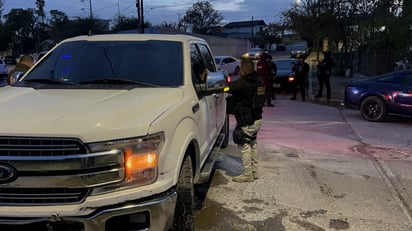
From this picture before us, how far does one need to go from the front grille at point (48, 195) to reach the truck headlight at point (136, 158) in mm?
110

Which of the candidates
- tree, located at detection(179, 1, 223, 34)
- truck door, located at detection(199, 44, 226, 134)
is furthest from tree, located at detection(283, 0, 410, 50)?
tree, located at detection(179, 1, 223, 34)

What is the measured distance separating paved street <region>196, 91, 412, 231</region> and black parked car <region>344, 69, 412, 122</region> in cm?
122

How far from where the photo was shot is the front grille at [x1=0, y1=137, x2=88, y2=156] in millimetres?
2906

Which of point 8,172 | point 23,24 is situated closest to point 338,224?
point 8,172

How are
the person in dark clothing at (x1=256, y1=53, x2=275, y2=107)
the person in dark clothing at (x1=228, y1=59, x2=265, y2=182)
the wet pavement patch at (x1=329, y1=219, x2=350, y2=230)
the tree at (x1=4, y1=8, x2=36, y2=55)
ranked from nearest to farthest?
the wet pavement patch at (x1=329, y1=219, x2=350, y2=230), the person in dark clothing at (x1=228, y1=59, x2=265, y2=182), the person in dark clothing at (x1=256, y1=53, x2=275, y2=107), the tree at (x1=4, y1=8, x2=36, y2=55)

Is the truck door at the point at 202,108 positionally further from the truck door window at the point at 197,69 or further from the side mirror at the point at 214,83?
the side mirror at the point at 214,83

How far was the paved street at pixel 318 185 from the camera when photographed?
4676 millimetres

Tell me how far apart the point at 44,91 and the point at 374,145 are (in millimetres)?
6195

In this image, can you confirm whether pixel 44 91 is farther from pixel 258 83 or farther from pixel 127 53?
pixel 258 83

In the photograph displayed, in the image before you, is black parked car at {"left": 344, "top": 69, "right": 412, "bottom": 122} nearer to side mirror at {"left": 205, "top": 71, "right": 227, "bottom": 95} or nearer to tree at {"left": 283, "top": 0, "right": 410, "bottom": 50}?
side mirror at {"left": 205, "top": 71, "right": 227, "bottom": 95}

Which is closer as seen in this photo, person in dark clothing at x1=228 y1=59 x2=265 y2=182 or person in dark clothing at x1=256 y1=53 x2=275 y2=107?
person in dark clothing at x1=228 y1=59 x2=265 y2=182

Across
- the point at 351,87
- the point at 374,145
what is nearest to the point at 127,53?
the point at 374,145

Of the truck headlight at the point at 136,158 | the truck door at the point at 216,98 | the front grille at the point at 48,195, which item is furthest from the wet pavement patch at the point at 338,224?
the front grille at the point at 48,195

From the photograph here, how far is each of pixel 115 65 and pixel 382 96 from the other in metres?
8.32
